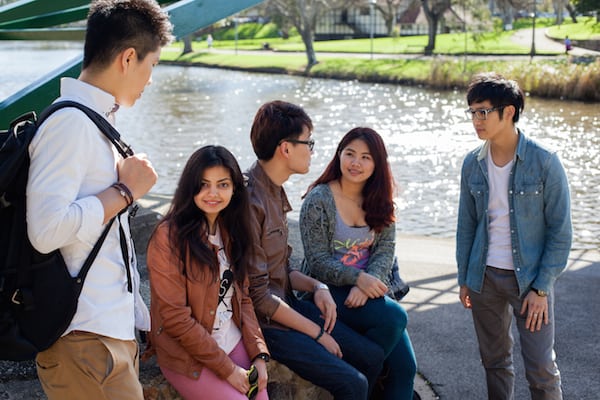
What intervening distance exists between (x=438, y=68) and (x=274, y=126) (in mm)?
27858

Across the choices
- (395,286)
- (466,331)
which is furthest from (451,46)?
(395,286)

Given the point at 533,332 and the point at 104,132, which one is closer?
the point at 104,132

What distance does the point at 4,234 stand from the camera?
2.17 m

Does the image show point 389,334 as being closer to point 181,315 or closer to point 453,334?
point 181,315

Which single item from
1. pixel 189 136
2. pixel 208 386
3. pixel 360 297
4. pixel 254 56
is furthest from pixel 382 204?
pixel 254 56

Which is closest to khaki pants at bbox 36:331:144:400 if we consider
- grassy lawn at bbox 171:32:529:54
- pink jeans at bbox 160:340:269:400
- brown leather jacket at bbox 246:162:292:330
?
pink jeans at bbox 160:340:269:400

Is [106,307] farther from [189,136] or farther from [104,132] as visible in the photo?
[189,136]

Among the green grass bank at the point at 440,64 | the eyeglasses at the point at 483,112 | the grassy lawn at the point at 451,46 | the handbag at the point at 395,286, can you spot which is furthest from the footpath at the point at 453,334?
the grassy lawn at the point at 451,46

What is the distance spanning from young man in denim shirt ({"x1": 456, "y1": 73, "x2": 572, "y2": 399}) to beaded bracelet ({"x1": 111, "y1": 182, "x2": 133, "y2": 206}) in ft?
6.29

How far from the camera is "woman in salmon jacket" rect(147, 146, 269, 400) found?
2951 mm

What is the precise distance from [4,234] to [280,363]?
5.18 ft

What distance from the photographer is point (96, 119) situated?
2244 mm

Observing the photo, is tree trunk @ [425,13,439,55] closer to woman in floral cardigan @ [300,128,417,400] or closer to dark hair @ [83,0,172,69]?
woman in floral cardigan @ [300,128,417,400]

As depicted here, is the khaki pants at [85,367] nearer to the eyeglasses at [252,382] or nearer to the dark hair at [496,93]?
the eyeglasses at [252,382]
